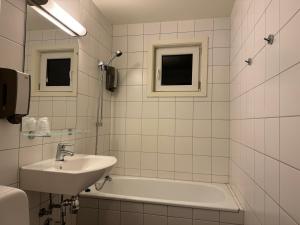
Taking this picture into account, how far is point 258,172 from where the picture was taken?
1332mm

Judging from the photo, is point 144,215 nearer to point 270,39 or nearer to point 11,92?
point 11,92

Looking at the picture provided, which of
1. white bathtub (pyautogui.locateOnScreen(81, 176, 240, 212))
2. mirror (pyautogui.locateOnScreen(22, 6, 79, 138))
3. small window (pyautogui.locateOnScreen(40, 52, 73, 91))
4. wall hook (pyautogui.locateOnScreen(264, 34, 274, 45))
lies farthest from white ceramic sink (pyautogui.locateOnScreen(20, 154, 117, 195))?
wall hook (pyautogui.locateOnScreen(264, 34, 274, 45))

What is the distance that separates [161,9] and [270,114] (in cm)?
174

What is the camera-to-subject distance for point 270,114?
114cm

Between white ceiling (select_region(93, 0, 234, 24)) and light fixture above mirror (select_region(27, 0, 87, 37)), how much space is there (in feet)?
1.90

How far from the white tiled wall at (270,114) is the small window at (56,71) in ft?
4.61

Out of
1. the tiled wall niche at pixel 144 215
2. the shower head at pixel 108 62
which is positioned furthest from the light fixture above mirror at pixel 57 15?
the tiled wall niche at pixel 144 215

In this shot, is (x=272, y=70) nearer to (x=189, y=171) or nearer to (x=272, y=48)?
(x=272, y=48)

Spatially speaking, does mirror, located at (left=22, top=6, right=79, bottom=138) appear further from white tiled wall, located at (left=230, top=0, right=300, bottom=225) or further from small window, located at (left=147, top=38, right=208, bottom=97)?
white tiled wall, located at (left=230, top=0, right=300, bottom=225)

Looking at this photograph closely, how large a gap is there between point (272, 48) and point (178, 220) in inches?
56.9

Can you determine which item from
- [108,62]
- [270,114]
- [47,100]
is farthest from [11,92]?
[108,62]

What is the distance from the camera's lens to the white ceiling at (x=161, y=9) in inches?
88.4

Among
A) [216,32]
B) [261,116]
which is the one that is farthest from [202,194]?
[216,32]

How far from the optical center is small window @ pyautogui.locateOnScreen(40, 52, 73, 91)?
156 cm
